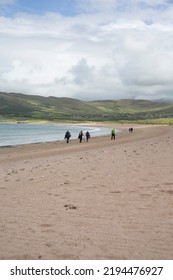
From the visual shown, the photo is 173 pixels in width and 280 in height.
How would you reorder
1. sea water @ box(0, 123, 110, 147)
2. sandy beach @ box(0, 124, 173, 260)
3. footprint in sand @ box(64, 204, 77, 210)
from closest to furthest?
sandy beach @ box(0, 124, 173, 260) → footprint in sand @ box(64, 204, 77, 210) → sea water @ box(0, 123, 110, 147)

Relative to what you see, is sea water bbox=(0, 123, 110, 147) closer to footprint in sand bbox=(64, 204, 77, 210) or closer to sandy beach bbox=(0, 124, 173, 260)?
sandy beach bbox=(0, 124, 173, 260)

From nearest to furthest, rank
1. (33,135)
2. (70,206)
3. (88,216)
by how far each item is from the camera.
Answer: (88,216)
(70,206)
(33,135)

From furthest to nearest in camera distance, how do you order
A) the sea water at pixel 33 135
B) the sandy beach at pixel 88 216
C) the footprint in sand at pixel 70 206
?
the sea water at pixel 33 135 < the footprint in sand at pixel 70 206 < the sandy beach at pixel 88 216

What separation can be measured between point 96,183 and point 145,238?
6512 mm

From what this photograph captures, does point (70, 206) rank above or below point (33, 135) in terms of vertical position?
above

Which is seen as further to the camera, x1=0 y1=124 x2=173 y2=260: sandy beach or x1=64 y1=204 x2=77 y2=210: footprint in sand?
x1=64 y1=204 x2=77 y2=210: footprint in sand

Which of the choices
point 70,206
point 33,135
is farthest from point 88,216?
point 33,135

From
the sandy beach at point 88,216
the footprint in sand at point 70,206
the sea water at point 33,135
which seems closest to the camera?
the sandy beach at point 88,216

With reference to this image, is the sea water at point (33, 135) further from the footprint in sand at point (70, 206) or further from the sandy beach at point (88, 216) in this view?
the footprint in sand at point (70, 206)

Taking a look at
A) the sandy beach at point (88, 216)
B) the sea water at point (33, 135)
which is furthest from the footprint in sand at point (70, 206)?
the sea water at point (33, 135)

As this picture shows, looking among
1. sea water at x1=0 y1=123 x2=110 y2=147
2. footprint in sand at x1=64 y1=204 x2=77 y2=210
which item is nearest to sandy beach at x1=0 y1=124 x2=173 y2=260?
footprint in sand at x1=64 y1=204 x2=77 y2=210

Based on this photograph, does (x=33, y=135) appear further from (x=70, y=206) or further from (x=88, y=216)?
(x=88, y=216)

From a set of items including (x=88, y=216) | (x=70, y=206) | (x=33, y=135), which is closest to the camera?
(x=88, y=216)

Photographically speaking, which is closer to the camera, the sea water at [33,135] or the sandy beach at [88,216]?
the sandy beach at [88,216]
